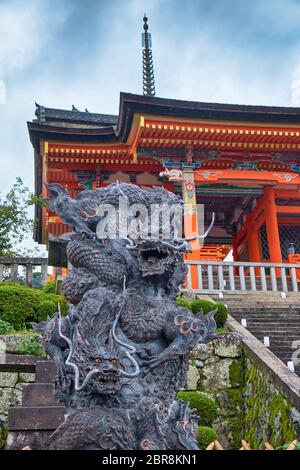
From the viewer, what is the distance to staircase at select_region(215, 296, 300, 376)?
24.3ft

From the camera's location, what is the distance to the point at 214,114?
1176cm

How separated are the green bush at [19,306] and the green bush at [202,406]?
250 cm

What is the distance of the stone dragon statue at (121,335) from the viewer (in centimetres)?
335

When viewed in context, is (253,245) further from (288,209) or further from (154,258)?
(154,258)

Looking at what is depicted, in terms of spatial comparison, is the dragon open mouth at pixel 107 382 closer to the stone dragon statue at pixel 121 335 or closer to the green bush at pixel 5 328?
the stone dragon statue at pixel 121 335

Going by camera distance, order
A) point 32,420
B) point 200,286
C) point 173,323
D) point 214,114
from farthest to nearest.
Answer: point 214,114, point 200,286, point 32,420, point 173,323

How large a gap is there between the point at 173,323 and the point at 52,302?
15.3 ft

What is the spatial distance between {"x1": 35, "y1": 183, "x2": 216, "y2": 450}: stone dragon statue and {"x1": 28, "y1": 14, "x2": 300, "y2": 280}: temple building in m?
6.27

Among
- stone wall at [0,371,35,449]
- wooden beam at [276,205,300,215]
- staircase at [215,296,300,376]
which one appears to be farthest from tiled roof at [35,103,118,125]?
stone wall at [0,371,35,449]

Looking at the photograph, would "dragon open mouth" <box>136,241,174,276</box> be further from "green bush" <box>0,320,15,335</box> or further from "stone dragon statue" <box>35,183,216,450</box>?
"green bush" <box>0,320,15,335</box>

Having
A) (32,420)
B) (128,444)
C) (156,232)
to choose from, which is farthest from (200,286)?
(128,444)

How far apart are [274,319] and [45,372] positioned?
14.2ft
